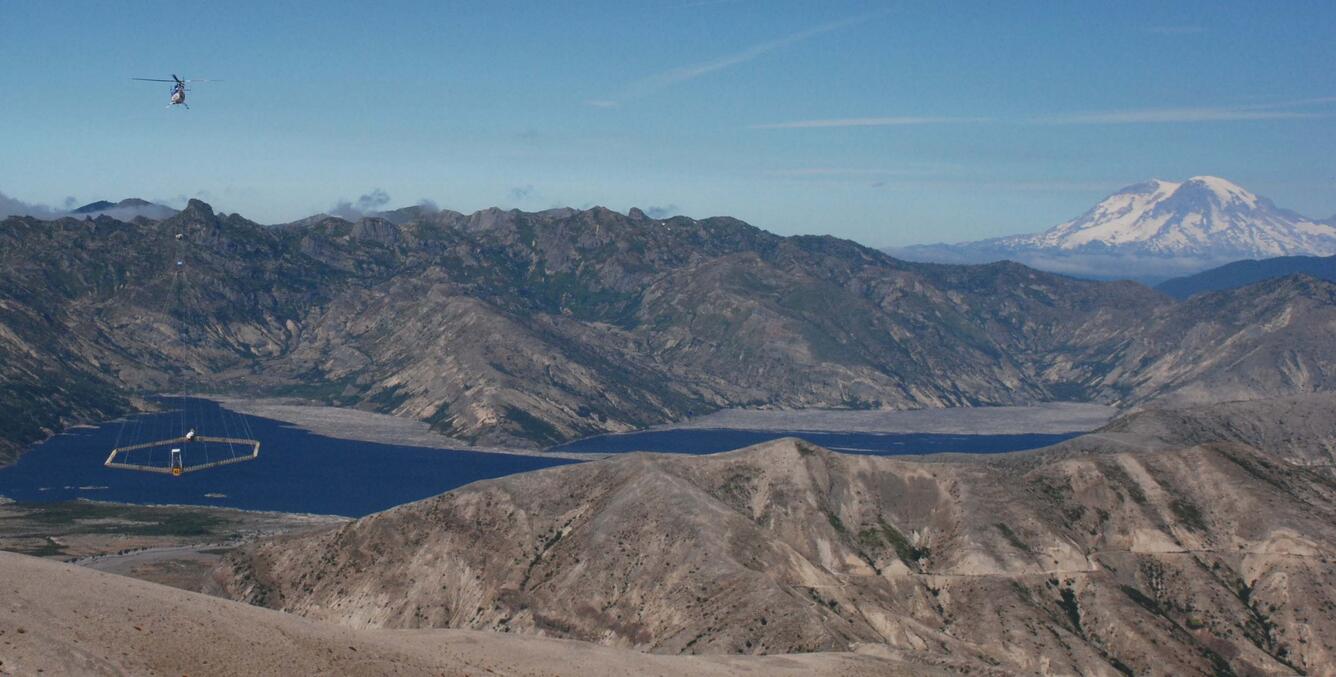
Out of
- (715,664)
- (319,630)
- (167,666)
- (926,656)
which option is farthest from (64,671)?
(926,656)

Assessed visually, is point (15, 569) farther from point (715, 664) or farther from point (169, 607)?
point (715, 664)

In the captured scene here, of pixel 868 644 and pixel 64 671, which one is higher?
pixel 64 671

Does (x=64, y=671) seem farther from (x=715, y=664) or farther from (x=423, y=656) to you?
(x=715, y=664)

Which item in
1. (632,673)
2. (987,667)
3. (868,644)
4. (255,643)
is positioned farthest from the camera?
(868,644)

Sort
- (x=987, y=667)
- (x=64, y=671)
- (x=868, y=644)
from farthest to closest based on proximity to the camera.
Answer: (x=868, y=644) → (x=987, y=667) → (x=64, y=671)

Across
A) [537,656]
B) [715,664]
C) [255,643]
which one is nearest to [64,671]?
[255,643]

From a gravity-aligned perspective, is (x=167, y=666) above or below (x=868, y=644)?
above

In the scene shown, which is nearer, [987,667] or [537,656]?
[537,656]

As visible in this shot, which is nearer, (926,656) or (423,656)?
(423,656)

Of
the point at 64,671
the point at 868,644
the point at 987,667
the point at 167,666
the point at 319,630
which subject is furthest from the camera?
the point at 868,644
